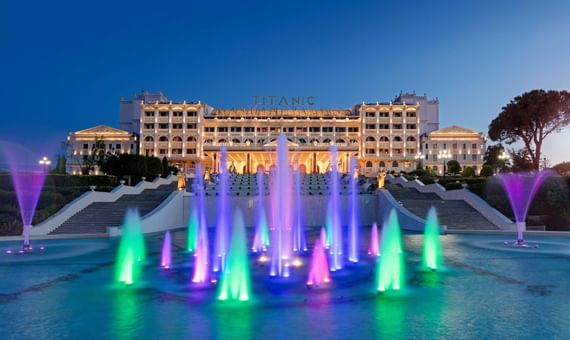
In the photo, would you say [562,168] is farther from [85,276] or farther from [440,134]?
[440,134]

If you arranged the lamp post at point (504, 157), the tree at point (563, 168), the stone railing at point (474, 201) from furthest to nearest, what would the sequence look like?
the lamp post at point (504, 157)
the tree at point (563, 168)
the stone railing at point (474, 201)

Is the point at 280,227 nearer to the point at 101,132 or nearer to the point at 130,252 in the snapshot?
the point at 130,252

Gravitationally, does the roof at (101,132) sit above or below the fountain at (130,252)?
above

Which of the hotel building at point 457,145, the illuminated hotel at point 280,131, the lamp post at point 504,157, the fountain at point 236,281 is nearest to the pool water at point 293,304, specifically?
the fountain at point 236,281

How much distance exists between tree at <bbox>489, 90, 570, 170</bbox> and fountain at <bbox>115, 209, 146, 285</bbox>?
111ft

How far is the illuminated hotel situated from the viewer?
281ft

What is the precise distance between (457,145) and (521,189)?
6091 cm

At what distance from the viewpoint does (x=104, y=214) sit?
85.5 ft

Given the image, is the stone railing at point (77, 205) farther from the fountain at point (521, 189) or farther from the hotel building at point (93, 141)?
the hotel building at point (93, 141)

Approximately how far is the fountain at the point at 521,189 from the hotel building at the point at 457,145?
57.5 meters

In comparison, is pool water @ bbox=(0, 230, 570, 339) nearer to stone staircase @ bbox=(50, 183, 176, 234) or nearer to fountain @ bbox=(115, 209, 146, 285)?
fountain @ bbox=(115, 209, 146, 285)

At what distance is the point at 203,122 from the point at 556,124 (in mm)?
60819

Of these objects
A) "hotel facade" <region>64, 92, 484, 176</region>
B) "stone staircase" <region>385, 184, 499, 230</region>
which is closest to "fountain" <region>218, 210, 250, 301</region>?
"stone staircase" <region>385, 184, 499, 230</region>

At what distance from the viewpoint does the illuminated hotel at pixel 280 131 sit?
85.7 metres
